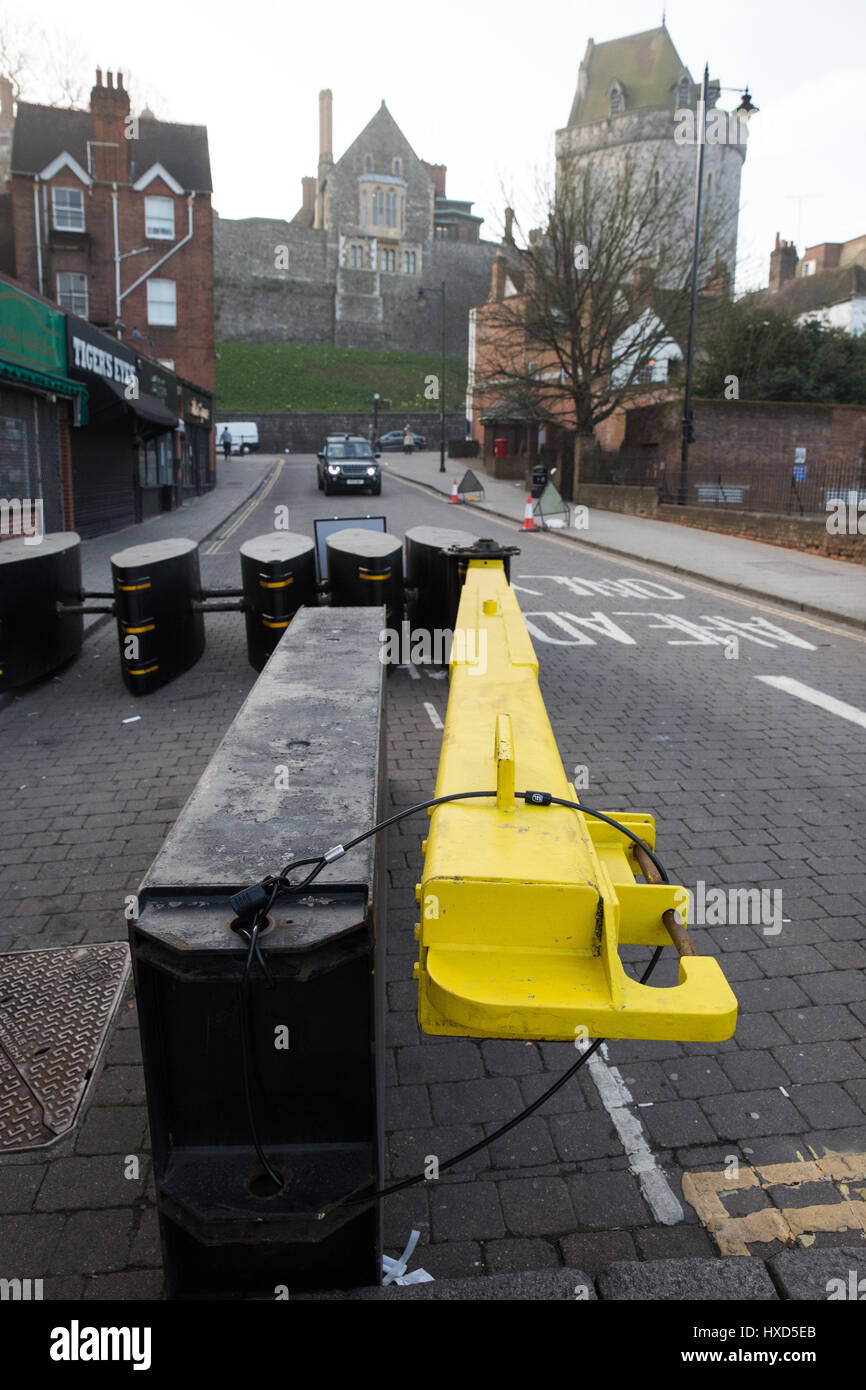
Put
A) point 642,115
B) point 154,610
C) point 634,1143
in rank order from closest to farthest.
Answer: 1. point 634,1143
2. point 154,610
3. point 642,115

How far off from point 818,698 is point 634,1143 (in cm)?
693

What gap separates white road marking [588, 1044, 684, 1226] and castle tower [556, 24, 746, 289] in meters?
75.5

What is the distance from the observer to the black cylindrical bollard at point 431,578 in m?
10.0

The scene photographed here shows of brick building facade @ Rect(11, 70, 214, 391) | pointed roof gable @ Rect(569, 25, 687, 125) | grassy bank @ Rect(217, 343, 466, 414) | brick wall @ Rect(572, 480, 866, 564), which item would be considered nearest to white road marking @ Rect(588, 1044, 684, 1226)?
brick wall @ Rect(572, 480, 866, 564)

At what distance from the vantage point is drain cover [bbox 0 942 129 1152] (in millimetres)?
3463

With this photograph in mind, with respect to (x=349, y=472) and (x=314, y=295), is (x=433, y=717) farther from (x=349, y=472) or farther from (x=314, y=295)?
(x=314, y=295)

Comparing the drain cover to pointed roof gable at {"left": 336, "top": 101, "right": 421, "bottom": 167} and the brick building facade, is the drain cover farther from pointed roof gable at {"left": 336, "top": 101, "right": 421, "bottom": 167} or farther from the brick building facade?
pointed roof gable at {"left": 336, "top": 101, "right": 421, "bottom": 167}

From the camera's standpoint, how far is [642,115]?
235ft

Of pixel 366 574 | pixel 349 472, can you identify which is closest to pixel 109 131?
pixel 349 472

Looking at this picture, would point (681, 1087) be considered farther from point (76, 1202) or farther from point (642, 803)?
point (642, 803)

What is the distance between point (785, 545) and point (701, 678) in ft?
44.3

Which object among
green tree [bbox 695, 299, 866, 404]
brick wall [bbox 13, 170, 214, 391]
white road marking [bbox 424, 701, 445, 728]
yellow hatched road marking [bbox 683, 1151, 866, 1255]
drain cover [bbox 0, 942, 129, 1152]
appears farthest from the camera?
brick wall [bbox 13, 170, 214, 391]
